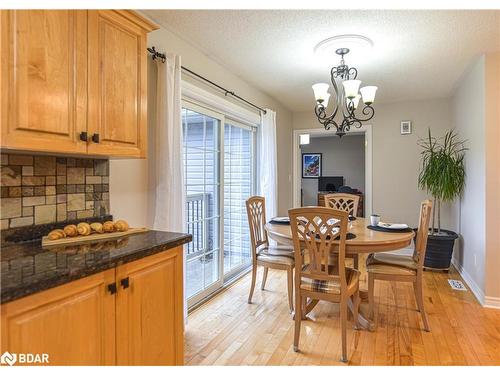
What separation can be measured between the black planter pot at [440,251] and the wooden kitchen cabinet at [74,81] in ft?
12.3

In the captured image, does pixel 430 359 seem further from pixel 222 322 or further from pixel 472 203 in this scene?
pixel 472 203

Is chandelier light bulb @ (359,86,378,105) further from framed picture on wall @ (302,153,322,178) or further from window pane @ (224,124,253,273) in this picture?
framed picture on wall @ (302,153,322,178)

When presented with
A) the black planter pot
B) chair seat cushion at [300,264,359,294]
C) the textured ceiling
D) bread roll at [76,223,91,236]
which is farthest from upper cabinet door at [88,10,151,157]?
the black planter pot

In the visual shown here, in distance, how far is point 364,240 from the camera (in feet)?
7.47

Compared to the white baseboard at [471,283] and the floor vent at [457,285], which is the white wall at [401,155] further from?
the floor vent at [457,285]

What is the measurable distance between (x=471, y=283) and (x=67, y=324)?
3861mm

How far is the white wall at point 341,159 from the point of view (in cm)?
816

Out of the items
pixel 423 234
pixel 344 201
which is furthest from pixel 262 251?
pixel 423 234

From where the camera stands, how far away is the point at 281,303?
9.79 ft

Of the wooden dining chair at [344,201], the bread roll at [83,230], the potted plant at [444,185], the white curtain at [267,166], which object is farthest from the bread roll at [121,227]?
the potted plant at [444,185]

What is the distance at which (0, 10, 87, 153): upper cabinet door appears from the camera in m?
1.23

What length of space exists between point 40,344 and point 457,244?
4.72m
